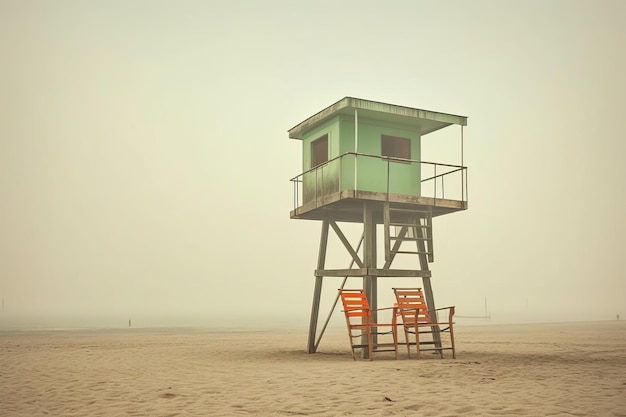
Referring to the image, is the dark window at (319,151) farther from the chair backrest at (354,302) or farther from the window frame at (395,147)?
the chair backrest at (354,302)

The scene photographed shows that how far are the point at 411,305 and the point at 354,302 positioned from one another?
127cm

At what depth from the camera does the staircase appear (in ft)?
47.0

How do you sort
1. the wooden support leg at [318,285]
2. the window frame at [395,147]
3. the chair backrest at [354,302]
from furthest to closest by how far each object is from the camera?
the wooden support leg at [318,285] < the window frame at [395,147] < the chair backrest at [354,302]

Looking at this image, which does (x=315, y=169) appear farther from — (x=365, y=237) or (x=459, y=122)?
(x=459, y=122)

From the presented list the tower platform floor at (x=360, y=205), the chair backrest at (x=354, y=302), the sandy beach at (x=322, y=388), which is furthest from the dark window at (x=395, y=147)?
the sandy beach at (x=322, y=388)

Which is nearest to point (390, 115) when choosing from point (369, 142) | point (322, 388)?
point (369, 142)

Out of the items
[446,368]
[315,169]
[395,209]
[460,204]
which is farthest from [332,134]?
[446,368]

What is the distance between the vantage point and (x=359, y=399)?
835 cm

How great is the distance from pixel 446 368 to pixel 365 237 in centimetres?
433

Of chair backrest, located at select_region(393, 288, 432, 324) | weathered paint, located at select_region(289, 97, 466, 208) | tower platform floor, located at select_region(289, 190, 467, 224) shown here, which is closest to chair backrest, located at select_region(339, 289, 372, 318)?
chair backrest, located at select_region(393, 288, 432, 324)

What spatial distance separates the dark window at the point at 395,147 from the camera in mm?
15672

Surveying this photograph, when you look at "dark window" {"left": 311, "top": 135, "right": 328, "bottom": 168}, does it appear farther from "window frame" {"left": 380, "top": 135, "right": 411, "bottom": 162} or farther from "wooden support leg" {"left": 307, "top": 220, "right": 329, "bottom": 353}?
"wooden support leg" {"left": 307, "top": 220, "right": 329, "bottom": 353}

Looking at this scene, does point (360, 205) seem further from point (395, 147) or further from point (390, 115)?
point (390, 115)

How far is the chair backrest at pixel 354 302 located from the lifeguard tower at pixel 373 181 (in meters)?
0.74
